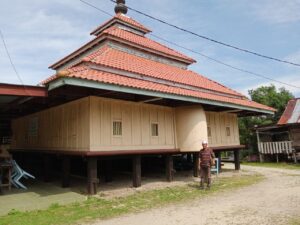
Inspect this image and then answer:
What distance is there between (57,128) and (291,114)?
22179mm

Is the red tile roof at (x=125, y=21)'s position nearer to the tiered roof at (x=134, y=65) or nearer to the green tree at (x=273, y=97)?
the tiered roof at (x=134, y=65)

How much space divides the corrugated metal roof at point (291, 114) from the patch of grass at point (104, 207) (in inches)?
665

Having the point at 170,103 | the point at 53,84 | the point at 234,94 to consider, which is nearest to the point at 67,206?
the point at 53,84

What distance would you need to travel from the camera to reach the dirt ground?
23.6 feet

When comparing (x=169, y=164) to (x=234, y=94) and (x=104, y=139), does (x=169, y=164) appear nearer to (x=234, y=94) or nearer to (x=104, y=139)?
(x=104, y=139)

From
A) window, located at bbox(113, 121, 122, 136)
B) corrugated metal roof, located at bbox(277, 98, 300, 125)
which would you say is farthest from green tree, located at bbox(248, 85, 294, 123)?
window, located at bbox(113, 121, 122, 136)

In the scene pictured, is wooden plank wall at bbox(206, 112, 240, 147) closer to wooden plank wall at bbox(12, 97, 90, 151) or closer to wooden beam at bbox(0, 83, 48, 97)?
wooden plank wall at bbox(12, 97, 90, 151)

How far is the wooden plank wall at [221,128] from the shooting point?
667 inches

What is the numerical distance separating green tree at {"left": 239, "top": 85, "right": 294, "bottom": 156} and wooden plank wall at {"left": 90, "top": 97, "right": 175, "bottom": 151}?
73.5 feet

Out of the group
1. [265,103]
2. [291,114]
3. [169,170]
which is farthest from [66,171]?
[265,103]

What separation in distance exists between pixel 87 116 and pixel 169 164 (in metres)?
4.83

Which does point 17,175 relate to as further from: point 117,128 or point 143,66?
point 143,66

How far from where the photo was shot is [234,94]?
1902 cm

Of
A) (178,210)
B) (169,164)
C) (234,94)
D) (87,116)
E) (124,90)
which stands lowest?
(178,210)
